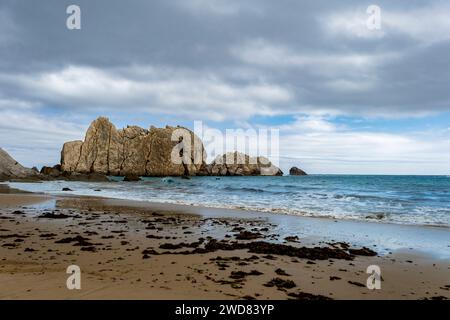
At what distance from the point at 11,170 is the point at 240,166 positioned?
8257cm

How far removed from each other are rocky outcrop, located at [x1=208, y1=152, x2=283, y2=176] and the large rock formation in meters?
16.0

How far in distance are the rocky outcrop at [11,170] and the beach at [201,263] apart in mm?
47967

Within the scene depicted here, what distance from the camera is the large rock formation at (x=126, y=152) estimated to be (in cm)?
9681

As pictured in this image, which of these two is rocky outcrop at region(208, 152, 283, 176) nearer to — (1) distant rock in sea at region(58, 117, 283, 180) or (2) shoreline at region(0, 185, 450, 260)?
(1) distant rock in sea at region(58, 117, 283, 180)

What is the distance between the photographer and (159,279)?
6375 mm

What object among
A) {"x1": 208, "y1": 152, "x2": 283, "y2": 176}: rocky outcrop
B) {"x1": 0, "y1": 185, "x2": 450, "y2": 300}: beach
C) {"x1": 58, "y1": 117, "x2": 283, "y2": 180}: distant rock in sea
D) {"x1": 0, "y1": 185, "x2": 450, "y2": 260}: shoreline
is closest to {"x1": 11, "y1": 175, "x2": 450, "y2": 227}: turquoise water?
{"x1": 0, "y1": 185, "x2": 450, "y2": 260}: shoreline

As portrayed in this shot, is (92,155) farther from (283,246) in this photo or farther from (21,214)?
(283,246)

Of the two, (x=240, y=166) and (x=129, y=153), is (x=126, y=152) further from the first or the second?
(x=240, y=166)

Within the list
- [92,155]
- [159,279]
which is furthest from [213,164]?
[159,279]

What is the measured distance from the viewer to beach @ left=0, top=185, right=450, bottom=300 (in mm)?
5797

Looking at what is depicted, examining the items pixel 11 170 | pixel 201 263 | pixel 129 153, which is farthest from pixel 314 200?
pixel 129 153

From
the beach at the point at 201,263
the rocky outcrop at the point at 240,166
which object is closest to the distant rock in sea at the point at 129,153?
the rocky outcrop at the point at 240,166

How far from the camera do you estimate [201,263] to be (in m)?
7.77
